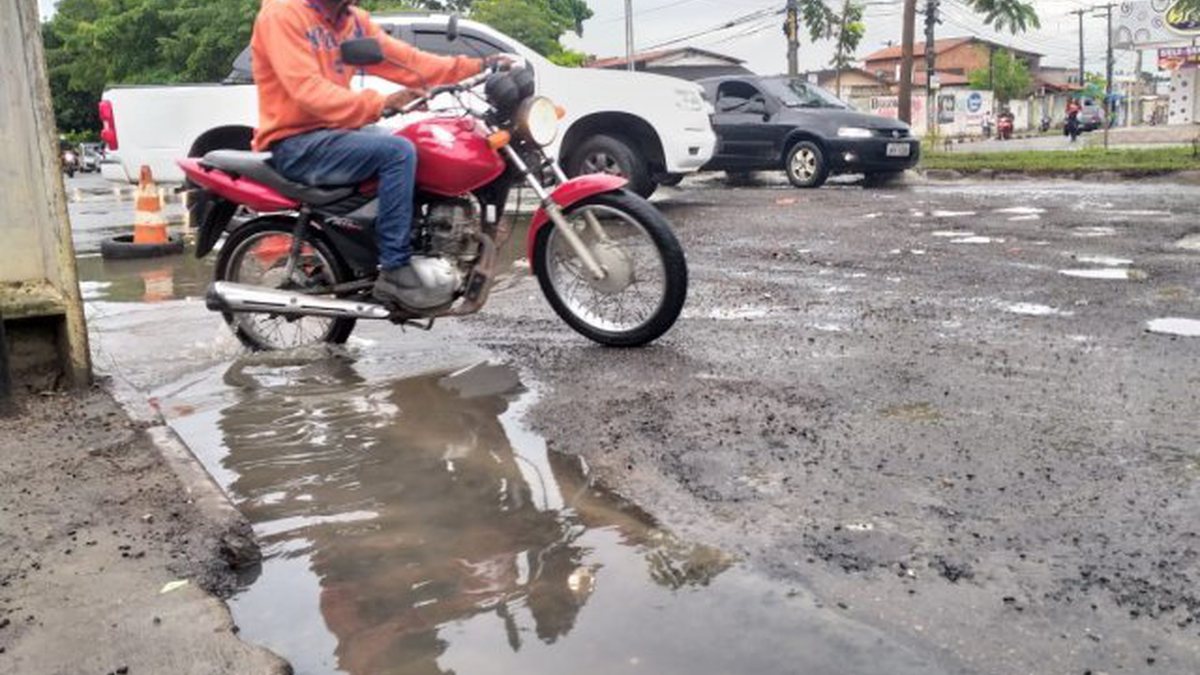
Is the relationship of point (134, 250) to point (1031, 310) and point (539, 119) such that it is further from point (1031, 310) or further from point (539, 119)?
point (1031, 310)

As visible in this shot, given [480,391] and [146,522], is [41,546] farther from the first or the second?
[480,391]

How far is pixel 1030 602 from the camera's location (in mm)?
2424

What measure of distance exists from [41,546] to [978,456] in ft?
8.88

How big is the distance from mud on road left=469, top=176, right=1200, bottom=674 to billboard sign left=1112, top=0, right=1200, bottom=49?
3112 centimetres

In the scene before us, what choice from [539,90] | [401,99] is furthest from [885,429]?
[539,90]

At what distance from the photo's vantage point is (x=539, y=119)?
470cm

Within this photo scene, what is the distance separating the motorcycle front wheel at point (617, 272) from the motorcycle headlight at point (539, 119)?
1.12 feet

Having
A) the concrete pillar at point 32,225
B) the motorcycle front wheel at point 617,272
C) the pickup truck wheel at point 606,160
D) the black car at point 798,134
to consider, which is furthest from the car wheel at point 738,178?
the concrete pillar at point 32,225

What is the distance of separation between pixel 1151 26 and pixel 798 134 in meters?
25.6

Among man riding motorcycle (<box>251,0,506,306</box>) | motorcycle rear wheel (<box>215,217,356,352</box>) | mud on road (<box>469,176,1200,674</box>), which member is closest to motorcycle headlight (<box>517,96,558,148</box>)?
man riding motorcycle (<box>251,0,506,306</box>)

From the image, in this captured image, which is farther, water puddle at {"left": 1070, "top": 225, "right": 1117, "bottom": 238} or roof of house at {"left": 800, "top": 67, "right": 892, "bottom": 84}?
roof of house at {"left": 800, "top": 67, "right": 892, "bottom": 84}

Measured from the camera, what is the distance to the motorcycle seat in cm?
480

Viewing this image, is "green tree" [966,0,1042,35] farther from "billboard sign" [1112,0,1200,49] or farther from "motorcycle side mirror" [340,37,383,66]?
"motorcycle side mirror" [340,37,383,66]

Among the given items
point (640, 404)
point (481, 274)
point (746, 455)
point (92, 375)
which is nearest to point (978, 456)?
point (746, 455)
